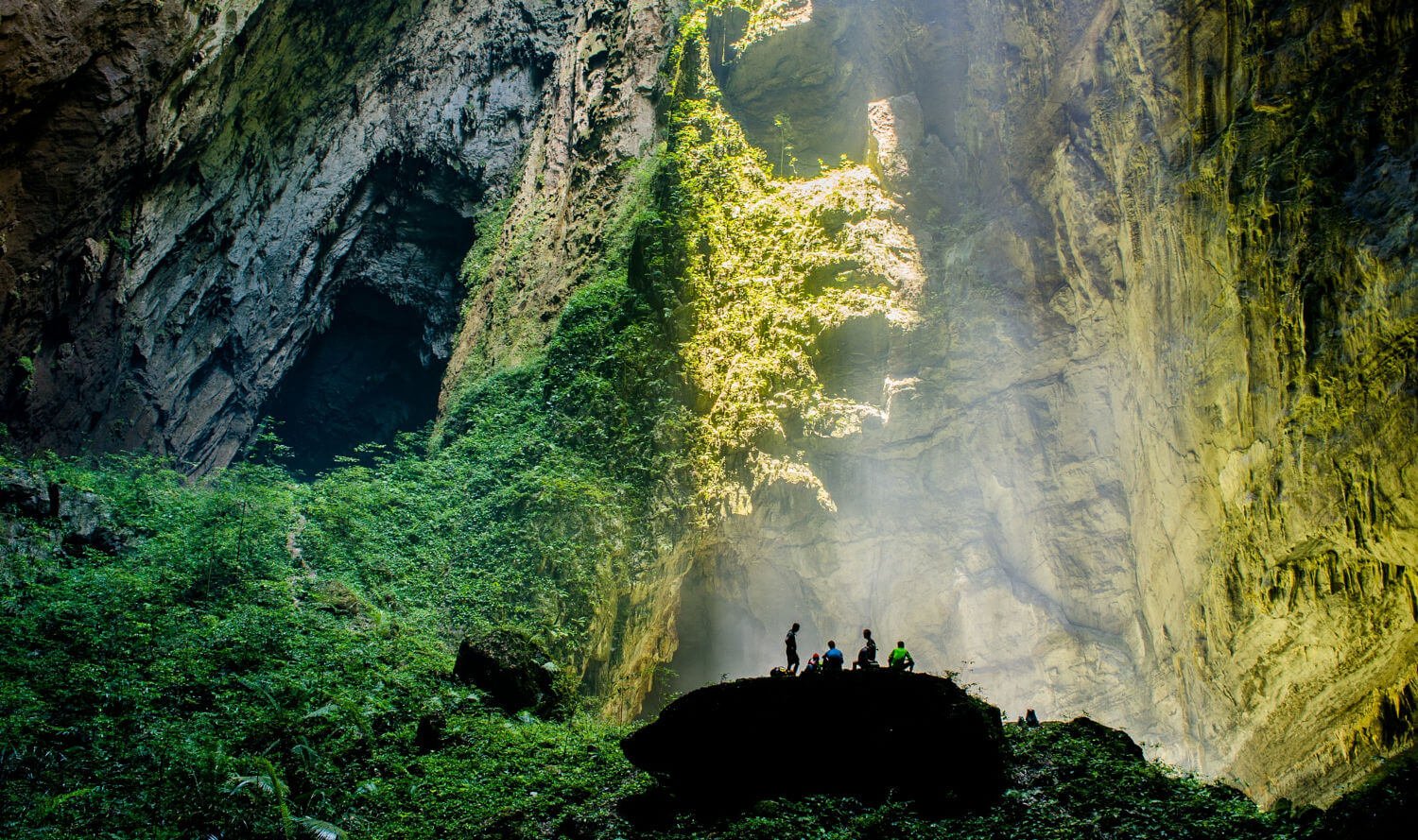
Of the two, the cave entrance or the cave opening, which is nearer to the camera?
the cave opening

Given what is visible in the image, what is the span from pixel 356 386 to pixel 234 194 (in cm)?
727

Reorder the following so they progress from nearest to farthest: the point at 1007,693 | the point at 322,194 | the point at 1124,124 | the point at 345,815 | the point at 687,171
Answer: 1. the point at 345,815
2. the point at 1124,124
3. the point at 1007,693
4. the point at 687,171
5. the point at 322,194

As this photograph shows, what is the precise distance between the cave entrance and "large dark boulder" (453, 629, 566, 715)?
1397cm

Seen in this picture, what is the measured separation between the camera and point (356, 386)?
78.8 ft

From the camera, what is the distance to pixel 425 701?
9234mm

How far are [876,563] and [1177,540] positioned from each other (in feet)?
19.2

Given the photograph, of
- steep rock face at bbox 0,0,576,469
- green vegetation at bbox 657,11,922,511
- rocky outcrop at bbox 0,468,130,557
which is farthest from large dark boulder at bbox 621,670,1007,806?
steep rock face at bbox 0,0,576,469

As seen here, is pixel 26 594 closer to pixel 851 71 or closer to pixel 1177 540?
pixel 1177 540

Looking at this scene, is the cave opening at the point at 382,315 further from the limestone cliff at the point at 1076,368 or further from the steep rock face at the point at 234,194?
the limestone cliff at the point at 1076,368

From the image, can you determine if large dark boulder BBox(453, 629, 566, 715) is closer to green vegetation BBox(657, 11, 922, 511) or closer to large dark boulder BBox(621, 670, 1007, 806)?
large dark boulder BBox(621, 670, 1007, 806)

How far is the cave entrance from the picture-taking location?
915 inches

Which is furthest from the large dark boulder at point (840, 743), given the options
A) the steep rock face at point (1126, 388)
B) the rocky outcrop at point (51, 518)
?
the rocky outcrop at point (51, 518)

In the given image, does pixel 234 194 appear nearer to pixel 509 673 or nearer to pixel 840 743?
pixel 509 673

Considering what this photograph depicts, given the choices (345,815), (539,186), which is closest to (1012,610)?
(345,815)
